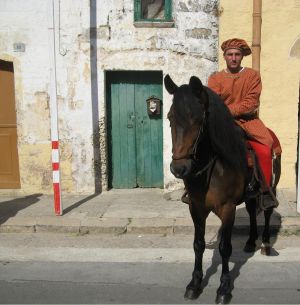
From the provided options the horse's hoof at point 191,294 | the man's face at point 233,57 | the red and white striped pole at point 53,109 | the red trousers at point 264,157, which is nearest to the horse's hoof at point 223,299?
the horse's hoof at point 191,294

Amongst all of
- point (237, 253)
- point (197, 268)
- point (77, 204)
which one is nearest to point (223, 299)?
point (197, 268)

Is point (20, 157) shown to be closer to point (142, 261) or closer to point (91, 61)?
point (91, 61)

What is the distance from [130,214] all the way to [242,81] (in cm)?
312

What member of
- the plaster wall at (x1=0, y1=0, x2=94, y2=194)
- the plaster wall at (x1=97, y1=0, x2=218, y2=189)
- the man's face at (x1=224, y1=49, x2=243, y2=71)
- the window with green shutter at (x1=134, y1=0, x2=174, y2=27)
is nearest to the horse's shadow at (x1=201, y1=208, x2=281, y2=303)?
the man's face at (x1=224, y1=49, x2=243, y2=71)

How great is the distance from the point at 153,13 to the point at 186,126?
517 cm

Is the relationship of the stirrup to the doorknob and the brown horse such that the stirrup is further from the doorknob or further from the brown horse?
the doorknob

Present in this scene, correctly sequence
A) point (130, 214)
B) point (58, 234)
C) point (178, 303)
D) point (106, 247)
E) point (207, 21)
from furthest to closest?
1. point (207, 21)
2. point (130, 214)
3. point (58, 234)
4. point (106, 247)
5. point (178, 303)

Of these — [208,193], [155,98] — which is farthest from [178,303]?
[155,98]

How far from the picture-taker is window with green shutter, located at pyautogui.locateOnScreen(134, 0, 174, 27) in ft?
25.5

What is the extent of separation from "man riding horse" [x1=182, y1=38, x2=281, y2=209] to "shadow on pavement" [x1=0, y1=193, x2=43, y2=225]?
352cm

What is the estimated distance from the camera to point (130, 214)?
6824mm

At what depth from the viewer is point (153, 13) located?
7945mm

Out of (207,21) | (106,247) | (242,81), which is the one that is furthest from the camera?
(207,21)

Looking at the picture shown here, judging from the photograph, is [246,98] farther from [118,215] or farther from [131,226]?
[118,215]
